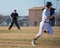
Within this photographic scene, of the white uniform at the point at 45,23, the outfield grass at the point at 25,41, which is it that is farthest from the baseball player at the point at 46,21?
the outfield grass at the point at 25,41

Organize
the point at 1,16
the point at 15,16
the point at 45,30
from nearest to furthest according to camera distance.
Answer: the point at 45,30 → the point at 15,16 → the point at 1,16

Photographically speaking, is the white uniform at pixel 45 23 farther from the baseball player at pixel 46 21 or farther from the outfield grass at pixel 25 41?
the outfield grass at pixel 25 41

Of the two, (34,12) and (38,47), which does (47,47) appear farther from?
(34,12)

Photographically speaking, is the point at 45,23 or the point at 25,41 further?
the point at 25,41

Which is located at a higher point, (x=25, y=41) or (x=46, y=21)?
(x=46, y=21)

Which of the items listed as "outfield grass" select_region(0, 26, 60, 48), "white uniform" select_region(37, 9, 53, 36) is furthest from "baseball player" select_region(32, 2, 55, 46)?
"outfield grass" select_region(0, 26, 60, 48)

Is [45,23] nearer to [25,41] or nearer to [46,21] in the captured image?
[46,21]

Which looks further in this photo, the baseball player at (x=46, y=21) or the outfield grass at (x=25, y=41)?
the outfield grass at (x=25, y=41)

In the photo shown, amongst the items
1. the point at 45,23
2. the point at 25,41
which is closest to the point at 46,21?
the point at 45,23

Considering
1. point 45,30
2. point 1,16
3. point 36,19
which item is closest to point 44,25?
point 45,30

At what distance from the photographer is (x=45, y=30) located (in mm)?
12789

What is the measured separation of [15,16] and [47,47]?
53.1ft

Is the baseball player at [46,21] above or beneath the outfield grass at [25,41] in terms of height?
above

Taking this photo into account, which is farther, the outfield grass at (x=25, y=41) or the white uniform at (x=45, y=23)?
the outfield grass at (x=25, y=41)
